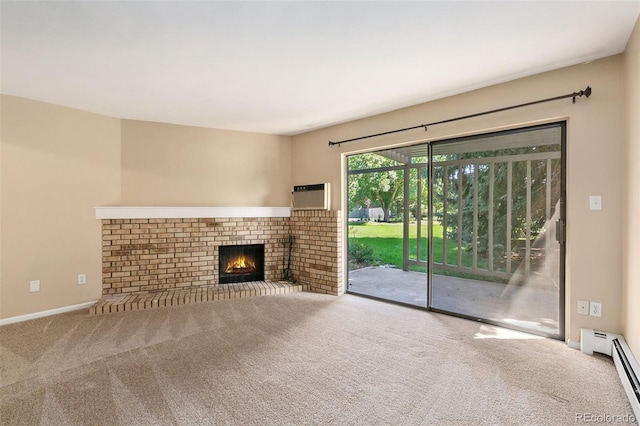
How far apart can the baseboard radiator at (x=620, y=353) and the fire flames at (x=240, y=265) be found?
13.3ft

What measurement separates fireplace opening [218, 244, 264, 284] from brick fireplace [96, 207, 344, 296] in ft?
0.26

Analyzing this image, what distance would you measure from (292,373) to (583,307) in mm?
2508

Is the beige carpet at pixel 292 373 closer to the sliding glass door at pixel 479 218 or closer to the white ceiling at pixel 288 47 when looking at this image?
the sliding glass door at pixel 479 218

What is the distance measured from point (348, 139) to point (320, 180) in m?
0.77

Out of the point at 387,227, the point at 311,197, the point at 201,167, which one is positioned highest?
the point at 201,167

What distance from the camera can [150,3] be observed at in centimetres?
177

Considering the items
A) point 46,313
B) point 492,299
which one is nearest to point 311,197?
point 492,299

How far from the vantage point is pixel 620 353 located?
7.03ft

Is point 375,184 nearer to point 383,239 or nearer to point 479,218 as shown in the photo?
point 383,239

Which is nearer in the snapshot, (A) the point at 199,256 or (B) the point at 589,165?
(B) the point at 589,165

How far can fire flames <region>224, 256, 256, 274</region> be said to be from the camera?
185 inches

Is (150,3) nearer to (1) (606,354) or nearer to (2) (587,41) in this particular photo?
(2) (587,41)

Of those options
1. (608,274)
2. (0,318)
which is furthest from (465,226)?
(0,318)

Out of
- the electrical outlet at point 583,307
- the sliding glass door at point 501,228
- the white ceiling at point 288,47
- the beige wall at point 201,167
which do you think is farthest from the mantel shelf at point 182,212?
the electrical outlet at point 583,307
